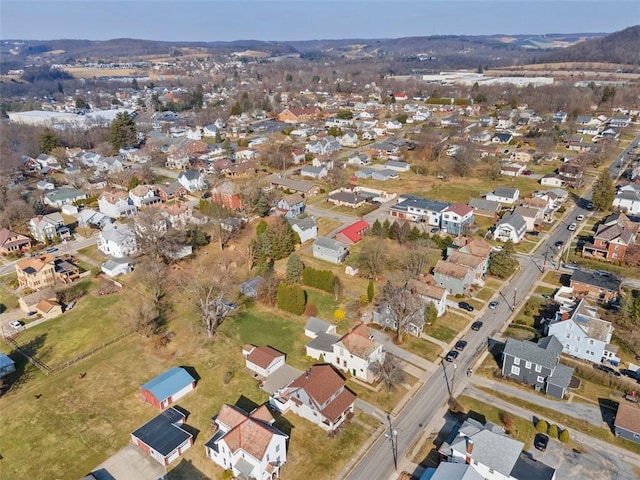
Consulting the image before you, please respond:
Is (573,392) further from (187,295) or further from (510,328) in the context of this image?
(187,295)

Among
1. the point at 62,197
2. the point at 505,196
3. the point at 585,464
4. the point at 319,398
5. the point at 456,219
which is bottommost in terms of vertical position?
the point at 585,464

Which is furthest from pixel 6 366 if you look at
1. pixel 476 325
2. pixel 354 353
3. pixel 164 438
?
pixel 476 325

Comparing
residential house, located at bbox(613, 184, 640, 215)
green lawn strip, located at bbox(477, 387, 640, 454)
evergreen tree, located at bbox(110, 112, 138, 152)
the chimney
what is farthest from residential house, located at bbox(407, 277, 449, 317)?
evergreen tree, located at bbox(110, 112, 138, 152)

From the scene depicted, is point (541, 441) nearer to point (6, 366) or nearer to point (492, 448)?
point (492, 448)

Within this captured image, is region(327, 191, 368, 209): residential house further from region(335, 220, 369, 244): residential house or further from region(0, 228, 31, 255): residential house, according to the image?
region(0, 228, 31, 255): residential house

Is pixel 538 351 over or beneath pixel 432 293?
beneath

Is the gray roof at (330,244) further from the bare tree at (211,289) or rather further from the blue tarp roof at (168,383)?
the blue tarp roof at (168,383)
